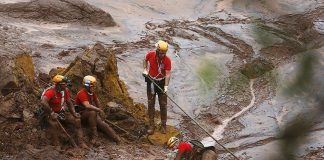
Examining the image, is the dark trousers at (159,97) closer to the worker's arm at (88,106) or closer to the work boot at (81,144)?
the worker's arm at (88,106)

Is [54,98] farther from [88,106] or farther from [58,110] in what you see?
[88,106]

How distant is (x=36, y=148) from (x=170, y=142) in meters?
2.04

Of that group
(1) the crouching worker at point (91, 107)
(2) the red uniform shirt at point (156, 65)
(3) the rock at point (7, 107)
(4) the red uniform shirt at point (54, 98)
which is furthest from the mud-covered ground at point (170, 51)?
(4) the red uniform shirt at point (54, 98)

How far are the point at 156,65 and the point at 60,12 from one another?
733cm

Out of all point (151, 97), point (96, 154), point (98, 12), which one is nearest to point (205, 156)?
point (96, 154)

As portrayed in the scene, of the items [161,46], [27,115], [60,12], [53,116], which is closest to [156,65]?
[161,46]

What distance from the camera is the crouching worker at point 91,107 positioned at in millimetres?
8023

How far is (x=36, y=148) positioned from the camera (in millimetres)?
7660

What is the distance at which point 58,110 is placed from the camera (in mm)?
7820

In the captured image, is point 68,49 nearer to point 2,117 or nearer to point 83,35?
point 83,35

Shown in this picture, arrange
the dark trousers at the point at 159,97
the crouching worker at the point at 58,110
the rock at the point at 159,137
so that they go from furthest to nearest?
the rock at the point at 159,137
the dark trousers at the point at 159,97
the crouching worker at the point at 58,110

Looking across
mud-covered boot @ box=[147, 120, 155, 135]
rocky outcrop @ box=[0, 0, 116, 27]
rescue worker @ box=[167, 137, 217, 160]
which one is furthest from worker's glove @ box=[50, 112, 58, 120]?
rocky outcrop @ box=[0, 0, 116, 27]

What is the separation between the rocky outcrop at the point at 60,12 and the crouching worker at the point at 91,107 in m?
7.08

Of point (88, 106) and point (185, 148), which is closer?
point (185, 148)
